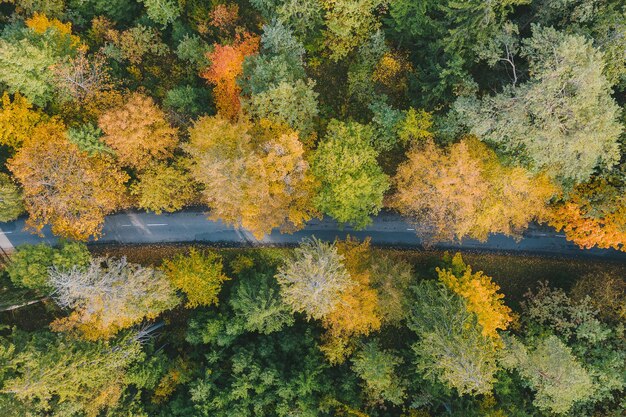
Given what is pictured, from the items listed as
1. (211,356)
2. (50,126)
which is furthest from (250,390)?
(50,126)

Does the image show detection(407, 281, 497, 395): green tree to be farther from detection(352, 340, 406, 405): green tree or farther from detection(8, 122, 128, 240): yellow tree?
detection(8, 122, 128, 240): yellow tree

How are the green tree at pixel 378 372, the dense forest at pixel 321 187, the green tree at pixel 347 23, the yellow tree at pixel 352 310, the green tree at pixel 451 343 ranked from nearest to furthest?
the green tree at pixel 451 343
the dense forest at pixel 321 187
the yellow tree at pixel 352 310
the green tree at pixel 378 372
the green tree at pixel 347 23

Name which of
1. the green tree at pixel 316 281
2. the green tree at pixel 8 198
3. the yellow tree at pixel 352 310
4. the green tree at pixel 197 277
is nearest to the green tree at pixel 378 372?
the yellow tree at pixel 352 310

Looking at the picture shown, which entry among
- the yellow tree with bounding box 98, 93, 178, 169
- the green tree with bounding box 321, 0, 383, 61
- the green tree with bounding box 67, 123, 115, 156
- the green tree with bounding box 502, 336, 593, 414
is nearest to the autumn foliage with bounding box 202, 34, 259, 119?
the yellow tree with bounding box 98, 93, 178, 169

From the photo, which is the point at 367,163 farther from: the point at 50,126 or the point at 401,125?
the point at 50,126

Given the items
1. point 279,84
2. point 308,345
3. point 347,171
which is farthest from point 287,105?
point 308,345

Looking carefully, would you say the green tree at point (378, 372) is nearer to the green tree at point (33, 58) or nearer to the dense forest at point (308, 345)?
the dense forest at point (308, 345)
